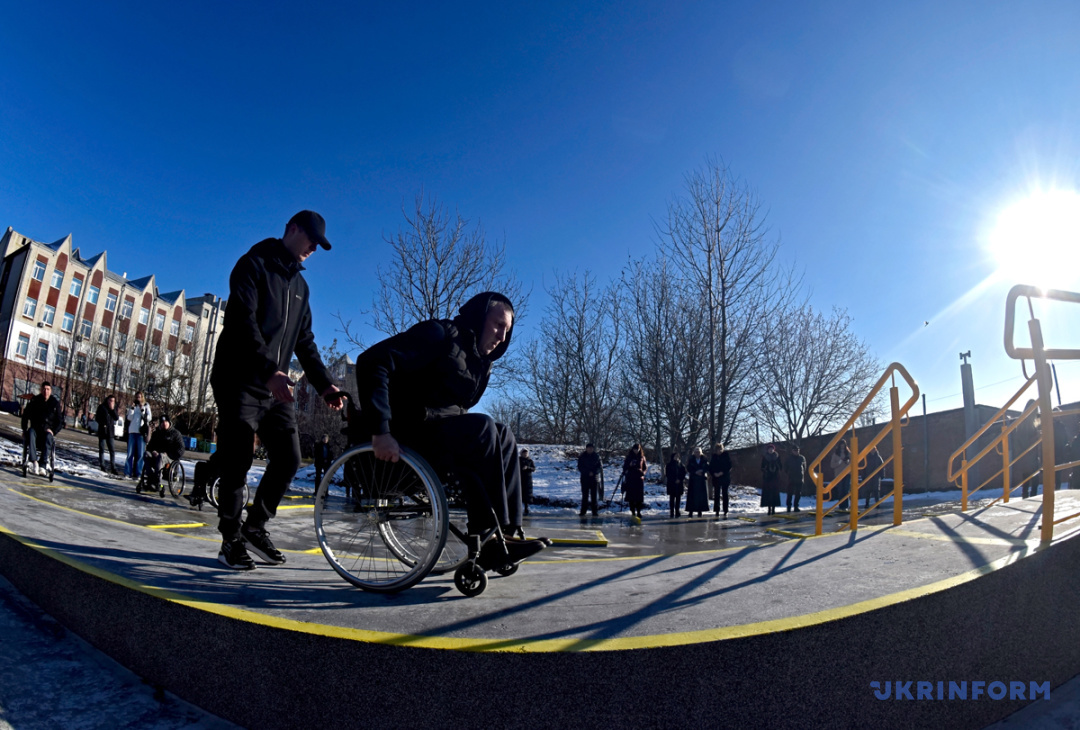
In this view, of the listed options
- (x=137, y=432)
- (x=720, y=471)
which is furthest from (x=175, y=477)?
(x=720, y=471)

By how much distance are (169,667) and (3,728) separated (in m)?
0.38

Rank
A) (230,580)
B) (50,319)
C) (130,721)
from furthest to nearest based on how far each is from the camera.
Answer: (50,319), (230,580), (130,721)

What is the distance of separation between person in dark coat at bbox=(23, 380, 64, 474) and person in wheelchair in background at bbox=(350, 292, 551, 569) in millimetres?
10435

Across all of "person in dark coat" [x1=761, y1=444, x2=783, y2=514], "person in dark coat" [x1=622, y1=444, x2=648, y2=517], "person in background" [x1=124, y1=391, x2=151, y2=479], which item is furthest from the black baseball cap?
"person in dark coat" [x1=761, y1=444, x2=783, y2=514]

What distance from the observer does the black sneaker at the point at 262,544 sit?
2758 millimetres

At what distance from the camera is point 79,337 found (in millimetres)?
40094

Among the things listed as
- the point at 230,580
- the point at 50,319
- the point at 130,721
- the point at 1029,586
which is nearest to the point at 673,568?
the point at 1029,586

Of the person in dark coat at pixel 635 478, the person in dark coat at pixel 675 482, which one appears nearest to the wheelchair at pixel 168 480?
the person in dark coat at pixel 635 478

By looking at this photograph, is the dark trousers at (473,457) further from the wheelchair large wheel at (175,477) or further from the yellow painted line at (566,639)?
the wheelchair large wheel at (175,477)

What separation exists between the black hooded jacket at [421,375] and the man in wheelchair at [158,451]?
9.52 meters

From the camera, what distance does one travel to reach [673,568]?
2.91 metres

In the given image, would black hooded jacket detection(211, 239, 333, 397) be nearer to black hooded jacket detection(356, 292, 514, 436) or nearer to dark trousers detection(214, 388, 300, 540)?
dark trousers detection(214, 388, 300, 540)

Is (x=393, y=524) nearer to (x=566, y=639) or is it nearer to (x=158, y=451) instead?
(x=566, y=639)

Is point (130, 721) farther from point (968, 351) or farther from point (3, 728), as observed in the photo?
point (968, 351)
